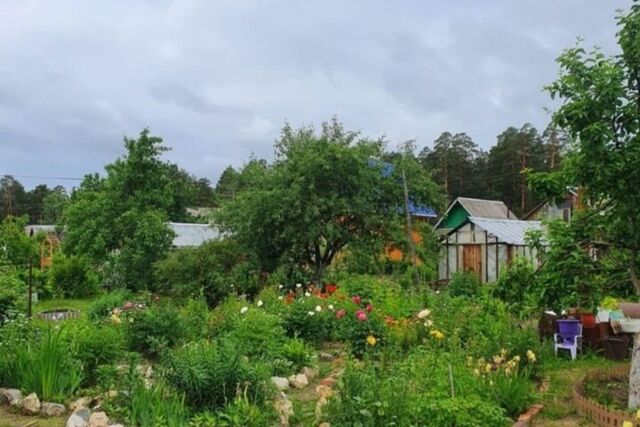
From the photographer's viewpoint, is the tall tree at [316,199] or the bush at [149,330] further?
the tall tree at [316,199]

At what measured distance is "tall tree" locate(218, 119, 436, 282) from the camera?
1225cm

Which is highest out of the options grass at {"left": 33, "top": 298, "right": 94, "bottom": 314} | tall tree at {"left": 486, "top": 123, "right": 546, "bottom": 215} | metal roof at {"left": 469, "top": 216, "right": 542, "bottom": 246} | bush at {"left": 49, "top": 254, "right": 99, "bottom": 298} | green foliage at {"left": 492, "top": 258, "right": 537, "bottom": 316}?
tall tree at {"left": 486, "top": 123, "right": 546, "bottom": 215}

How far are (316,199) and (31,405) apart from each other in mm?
8174

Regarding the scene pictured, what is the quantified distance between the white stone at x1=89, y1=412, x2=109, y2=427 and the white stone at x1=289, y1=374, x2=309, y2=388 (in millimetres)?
1821

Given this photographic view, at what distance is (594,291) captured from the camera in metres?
4.96

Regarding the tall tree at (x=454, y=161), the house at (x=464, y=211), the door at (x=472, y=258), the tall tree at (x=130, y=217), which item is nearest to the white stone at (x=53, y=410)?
the tall tree at (x=130, y=217)

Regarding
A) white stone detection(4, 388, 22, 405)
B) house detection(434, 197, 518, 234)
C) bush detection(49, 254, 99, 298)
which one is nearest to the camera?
white stone detection(4, 388, 22, 405)

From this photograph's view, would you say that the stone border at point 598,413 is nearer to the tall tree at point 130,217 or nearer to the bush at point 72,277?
the tall tree at point 130,217

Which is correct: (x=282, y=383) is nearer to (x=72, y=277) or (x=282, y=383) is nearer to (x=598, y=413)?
(x=598, y=413)

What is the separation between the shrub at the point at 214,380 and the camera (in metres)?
4.17

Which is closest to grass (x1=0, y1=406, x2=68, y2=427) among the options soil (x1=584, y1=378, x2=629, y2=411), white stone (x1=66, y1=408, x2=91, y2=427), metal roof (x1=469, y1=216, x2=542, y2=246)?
white stone (x1=66, y1=408, x2=91, y2=427)

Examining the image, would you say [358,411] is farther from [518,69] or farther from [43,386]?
[518,69]

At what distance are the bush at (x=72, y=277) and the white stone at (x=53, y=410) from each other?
15.2 m

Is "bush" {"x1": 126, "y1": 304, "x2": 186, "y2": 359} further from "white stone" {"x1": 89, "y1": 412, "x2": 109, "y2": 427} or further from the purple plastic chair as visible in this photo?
the purple plastic chair
